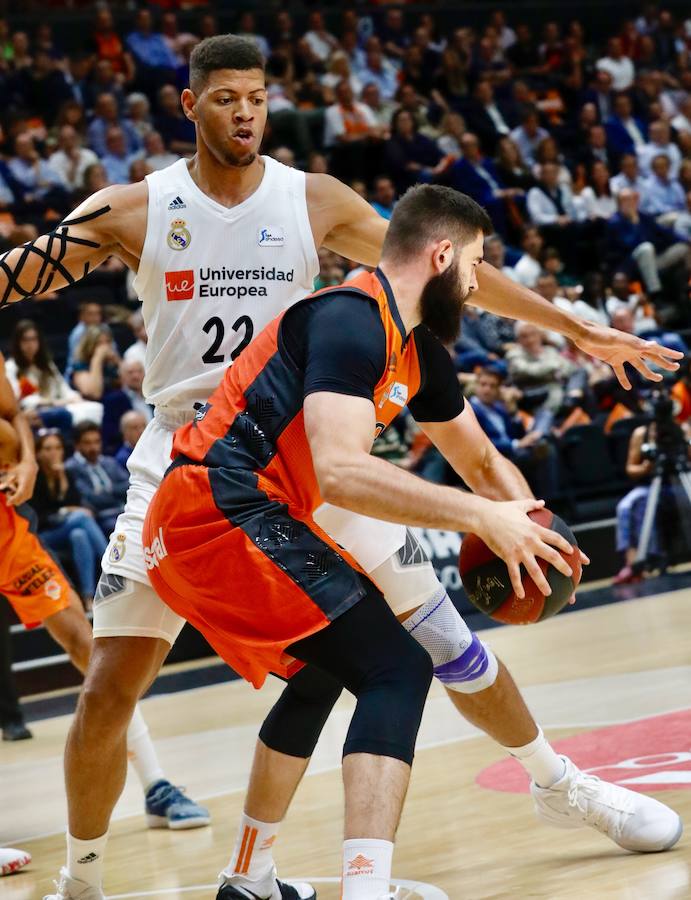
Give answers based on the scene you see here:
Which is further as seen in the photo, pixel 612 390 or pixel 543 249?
pixel 543 249

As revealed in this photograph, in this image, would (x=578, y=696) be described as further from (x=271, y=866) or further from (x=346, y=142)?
(x=346, y=142)

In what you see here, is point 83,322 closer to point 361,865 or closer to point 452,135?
A: point 452,135

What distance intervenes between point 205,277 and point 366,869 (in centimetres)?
173

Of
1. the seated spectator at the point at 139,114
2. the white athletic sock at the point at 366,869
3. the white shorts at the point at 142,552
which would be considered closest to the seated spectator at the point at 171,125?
the seated spectator at the point at 139,114

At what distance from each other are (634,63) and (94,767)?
17.0m

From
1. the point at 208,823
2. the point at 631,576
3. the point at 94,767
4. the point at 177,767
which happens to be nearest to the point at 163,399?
the point at 94,767

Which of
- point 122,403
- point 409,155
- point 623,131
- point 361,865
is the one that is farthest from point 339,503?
point 623,131

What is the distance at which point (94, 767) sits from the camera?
147 inches

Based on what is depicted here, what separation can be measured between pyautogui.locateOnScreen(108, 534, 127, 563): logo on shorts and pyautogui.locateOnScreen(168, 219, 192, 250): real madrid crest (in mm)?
802

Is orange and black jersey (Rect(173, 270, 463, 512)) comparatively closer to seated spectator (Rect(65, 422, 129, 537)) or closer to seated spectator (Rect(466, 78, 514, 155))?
seated spectator (Rect(65, 422, 129, 537))

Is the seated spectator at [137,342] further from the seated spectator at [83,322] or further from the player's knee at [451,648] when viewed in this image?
the player's knee at [451,648]

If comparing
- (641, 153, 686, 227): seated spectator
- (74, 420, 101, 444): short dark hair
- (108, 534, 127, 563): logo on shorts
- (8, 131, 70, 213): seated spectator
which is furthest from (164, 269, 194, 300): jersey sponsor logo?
(641, 153, 686, 227): seated spectator

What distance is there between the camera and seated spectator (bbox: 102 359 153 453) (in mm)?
10250

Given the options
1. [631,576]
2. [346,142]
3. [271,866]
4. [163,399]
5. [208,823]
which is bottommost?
[631,576]
